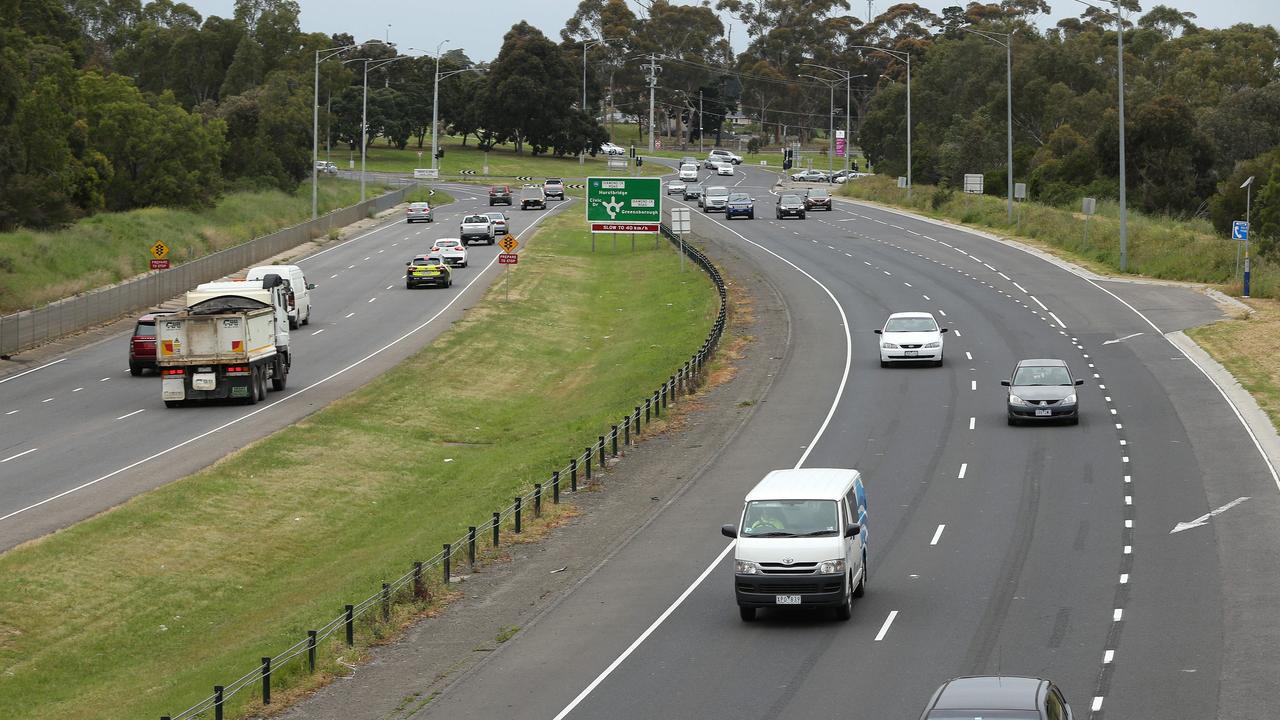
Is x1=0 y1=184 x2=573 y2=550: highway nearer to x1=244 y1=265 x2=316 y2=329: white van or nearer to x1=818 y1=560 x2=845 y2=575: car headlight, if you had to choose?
x1=244 y1=265 x2=316 y2=329: white van

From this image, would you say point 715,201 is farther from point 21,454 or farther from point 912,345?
point 21,454

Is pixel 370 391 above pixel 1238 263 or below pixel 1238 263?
below

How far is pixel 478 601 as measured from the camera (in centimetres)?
2234

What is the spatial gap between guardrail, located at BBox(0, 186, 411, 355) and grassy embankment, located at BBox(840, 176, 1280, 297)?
127 feet

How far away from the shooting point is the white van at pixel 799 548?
19.5m

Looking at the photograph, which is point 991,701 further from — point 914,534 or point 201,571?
point 201,571

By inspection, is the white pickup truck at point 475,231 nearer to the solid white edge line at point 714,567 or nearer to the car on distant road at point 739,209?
the car on distant road at point 739,209

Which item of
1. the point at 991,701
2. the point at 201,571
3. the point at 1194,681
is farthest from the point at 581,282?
the point at 991,701

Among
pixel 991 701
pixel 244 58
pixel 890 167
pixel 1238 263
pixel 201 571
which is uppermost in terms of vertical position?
pixel 244 58

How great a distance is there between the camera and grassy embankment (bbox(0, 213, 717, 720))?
72.6ft

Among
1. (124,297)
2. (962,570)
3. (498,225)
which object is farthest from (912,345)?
(498,225)

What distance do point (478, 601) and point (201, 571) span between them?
306 inches

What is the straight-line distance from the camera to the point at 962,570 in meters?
22.8

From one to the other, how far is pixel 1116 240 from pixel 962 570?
48028 mm
